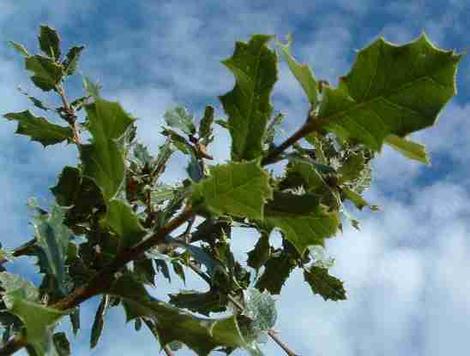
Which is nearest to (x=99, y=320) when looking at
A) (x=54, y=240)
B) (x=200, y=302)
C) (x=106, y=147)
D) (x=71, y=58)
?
(x=200, y=302)

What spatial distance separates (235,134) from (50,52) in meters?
1.26

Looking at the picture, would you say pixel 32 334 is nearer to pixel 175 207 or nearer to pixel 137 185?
pixel 175 207

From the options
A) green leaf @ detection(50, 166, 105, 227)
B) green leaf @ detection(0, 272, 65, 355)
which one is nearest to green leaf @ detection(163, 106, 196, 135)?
green leaf @ detection(50, 166, 105, 227)

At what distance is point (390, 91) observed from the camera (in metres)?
1.58

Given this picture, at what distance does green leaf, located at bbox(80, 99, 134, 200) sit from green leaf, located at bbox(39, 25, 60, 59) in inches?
45.4

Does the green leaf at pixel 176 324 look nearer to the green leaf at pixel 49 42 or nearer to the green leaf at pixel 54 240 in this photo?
the green leaf at pixel 54 240

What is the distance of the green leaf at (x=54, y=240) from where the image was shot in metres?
1.66

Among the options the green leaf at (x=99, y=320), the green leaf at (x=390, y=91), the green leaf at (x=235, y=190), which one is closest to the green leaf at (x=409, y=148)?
the green leaf at (x=390, y=91)

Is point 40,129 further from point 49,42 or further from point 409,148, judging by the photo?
point 409,148

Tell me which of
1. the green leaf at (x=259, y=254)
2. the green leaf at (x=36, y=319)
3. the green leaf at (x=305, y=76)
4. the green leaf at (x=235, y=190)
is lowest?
the green leaf at (x=36, y=319)

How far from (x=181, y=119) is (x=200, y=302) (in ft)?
1.70

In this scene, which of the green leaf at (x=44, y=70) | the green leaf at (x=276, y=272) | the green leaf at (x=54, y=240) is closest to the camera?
the green leaf at (x=54, y=240)

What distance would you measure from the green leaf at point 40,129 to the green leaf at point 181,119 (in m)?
0.45

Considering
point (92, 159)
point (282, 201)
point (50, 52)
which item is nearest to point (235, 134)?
point (282, 201)
